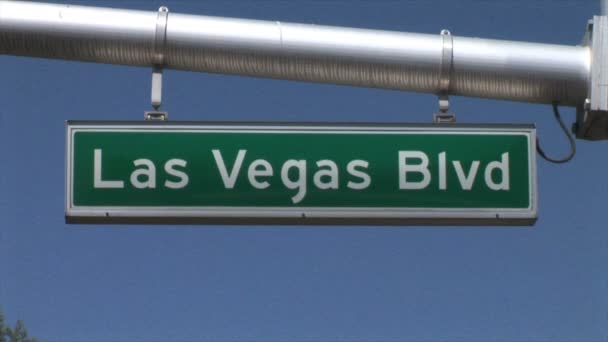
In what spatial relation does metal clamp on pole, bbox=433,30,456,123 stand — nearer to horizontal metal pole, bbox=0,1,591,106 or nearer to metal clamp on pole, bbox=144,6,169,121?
horizontal metal pole, bbox=0,1,591,106

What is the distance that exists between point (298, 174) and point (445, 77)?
0.66 meters

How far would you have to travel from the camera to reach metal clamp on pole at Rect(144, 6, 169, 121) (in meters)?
5.27

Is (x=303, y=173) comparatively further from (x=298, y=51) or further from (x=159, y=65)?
(x=159, y=65)

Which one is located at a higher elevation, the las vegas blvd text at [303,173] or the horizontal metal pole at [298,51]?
the horizontal metal pole at [298,51]

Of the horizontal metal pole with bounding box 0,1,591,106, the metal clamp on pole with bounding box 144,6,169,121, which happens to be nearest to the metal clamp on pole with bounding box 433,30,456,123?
the horizontal metal pole with bounding box 0,1,591,106

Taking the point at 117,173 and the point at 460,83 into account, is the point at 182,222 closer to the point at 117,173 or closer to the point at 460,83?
the point at 117,173

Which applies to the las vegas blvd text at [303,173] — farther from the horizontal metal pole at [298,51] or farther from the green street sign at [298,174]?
the horizontal metal pole at [298,51]

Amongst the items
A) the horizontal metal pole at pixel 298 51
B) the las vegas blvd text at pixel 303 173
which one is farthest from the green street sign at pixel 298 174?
the horizontal metal pole at pixel 298 51

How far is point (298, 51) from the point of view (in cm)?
525

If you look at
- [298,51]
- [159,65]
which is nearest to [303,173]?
[298,51]

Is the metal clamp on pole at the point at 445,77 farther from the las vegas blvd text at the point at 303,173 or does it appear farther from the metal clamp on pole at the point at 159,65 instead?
the metal clamp on pole at the point at 159,65

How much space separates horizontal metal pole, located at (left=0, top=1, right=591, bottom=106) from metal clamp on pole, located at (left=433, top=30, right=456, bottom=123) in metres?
0.01

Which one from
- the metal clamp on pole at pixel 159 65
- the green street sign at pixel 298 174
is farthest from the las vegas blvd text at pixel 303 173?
the metal clamp on pole at pixel 159 65

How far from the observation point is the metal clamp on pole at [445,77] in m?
5.27
